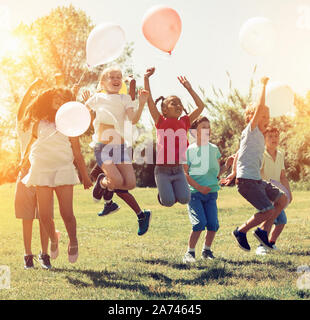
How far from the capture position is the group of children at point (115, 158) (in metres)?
5.36

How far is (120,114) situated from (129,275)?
86.6 inches

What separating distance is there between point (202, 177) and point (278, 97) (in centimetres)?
155

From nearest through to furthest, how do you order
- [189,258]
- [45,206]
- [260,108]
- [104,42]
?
[45,206] → [260,108] → [104,42] → [189,258]

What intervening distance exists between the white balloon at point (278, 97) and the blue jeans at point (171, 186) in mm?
1592

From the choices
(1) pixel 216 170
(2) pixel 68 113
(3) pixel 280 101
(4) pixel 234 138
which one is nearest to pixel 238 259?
(1) pixel 216 170

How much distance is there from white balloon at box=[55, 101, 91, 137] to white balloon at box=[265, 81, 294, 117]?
101 inches

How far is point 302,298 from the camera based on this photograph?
506 centimetres

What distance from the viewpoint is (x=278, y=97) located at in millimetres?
6262

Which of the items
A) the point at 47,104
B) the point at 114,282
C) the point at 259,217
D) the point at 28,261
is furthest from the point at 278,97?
the point at 28,261

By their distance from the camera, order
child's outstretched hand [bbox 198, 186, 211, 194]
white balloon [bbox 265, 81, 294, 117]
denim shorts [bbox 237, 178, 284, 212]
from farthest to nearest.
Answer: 1. child's outstretched hand [bbox 198, 186, 211, 194]
2. white balloon [bbox 265, 81, 294, 117]
3. denim shorts [bbox 237, 178, 284, 212]

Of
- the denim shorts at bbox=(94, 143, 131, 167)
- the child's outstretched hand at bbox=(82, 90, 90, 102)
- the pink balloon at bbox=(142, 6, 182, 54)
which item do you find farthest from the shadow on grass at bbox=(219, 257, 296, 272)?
the pink balloon at bbox=(142, 6, 182, 54)

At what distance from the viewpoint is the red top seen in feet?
18.8

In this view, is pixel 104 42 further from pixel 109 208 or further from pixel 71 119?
pixel 109 208

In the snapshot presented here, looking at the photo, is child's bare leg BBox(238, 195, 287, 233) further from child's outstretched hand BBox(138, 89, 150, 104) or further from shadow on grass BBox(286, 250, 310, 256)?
child's outstretched hand BBox(138, 89, 150, 104)
